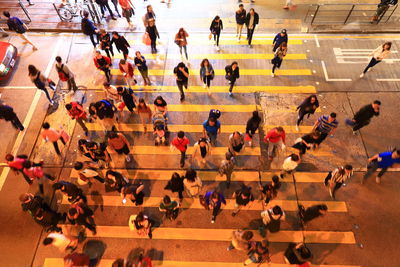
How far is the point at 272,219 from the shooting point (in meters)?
A: 6.82

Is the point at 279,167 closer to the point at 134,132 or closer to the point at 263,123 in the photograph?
the point at 263,123

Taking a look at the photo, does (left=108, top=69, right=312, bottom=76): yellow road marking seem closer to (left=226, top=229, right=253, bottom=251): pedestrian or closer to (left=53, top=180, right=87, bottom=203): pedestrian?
(left=53, top=180, right=87, bottom=203): pedestrian

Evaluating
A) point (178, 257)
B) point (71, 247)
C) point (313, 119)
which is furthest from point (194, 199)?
point (313, 119)

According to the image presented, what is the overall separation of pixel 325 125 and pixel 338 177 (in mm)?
1720

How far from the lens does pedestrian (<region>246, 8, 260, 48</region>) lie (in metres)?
11.3

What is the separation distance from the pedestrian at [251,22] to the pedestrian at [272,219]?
839 cm

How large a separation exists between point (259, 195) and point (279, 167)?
128 centimetres

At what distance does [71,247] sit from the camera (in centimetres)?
693

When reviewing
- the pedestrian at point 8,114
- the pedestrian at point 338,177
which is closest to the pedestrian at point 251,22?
the pedestrian at point 338,177

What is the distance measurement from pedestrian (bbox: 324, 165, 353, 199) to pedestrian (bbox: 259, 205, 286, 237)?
1.87 meters

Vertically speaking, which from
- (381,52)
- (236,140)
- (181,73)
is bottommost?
(236,140)

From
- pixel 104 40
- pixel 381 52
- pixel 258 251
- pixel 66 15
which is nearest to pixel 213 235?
pixel 258 251

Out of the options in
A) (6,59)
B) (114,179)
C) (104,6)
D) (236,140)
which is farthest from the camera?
(104,6)

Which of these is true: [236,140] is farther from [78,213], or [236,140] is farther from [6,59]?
[6,59]
